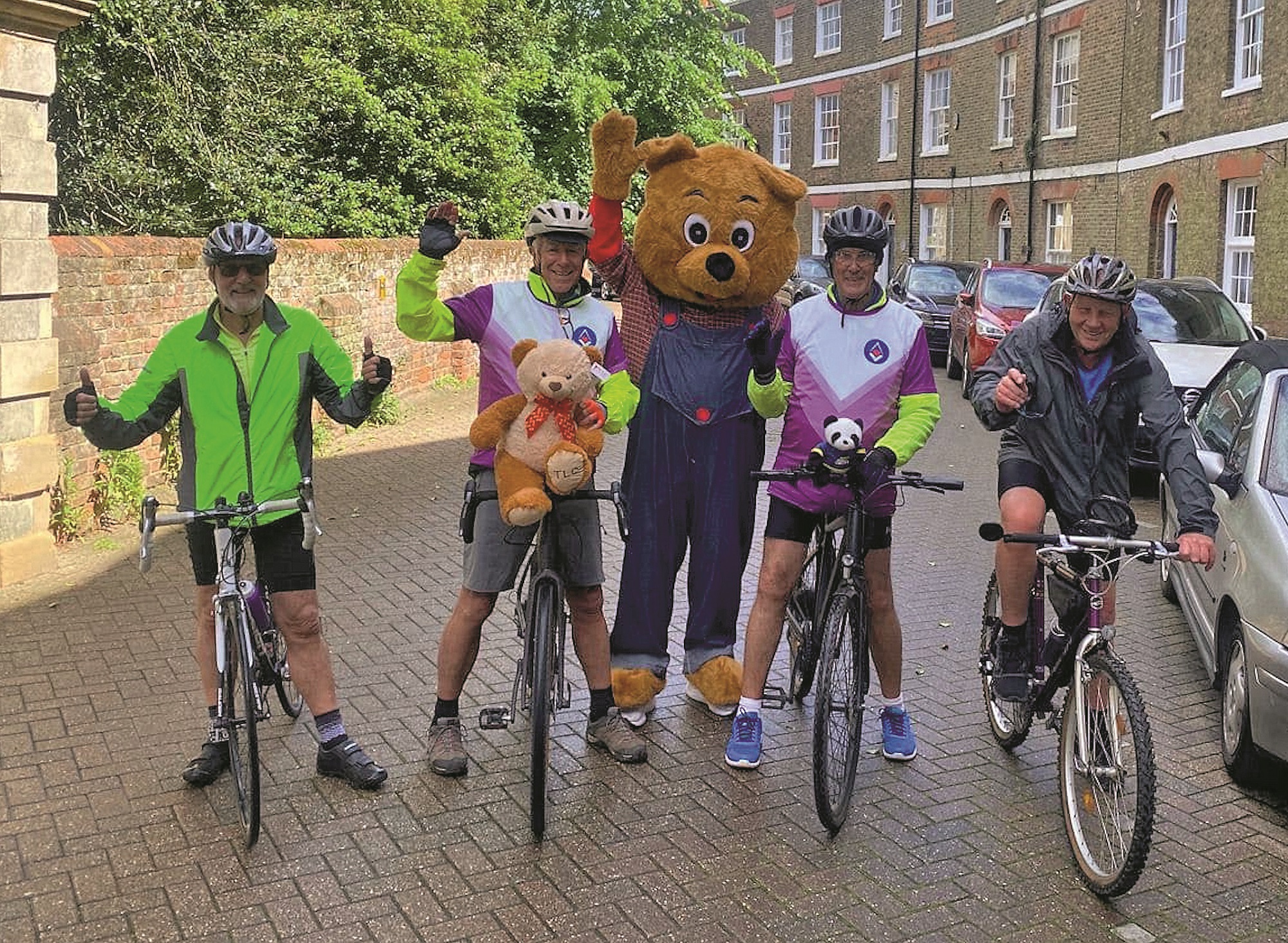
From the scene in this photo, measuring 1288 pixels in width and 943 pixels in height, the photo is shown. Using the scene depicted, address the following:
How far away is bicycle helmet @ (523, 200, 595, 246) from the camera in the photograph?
16.5ft

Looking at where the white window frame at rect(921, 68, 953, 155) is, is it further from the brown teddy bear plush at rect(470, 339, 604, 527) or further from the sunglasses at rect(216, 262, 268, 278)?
the sunglasses at rect(216, 262, 268, 278)

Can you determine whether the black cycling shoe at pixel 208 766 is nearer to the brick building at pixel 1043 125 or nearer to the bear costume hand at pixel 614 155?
the bear costume hand at pixel 614 155

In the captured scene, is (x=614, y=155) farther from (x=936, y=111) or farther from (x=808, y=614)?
(x=936, y=111)

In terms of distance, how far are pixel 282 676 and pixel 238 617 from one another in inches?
36.7

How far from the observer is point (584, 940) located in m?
3.98

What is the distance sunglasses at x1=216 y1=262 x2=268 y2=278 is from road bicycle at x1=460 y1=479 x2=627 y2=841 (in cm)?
102

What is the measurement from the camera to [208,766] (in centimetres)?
504

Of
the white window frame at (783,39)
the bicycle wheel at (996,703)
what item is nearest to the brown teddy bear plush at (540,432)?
the bicycle wheel at (996,703)

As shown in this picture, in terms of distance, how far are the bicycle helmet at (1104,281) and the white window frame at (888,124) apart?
33.6 metres

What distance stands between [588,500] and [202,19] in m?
11.3

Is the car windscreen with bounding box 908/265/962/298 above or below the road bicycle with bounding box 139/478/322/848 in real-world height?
above

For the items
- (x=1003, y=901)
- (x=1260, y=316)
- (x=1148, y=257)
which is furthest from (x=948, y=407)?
(x=1003, y=901)

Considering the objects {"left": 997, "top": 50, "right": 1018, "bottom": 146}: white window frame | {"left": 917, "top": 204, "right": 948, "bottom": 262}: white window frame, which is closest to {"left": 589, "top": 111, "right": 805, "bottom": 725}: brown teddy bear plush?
{"left": 997, "top": 50, "right": 1018, "bottom": 146}: white window frame

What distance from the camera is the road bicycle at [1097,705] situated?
4121 mm
